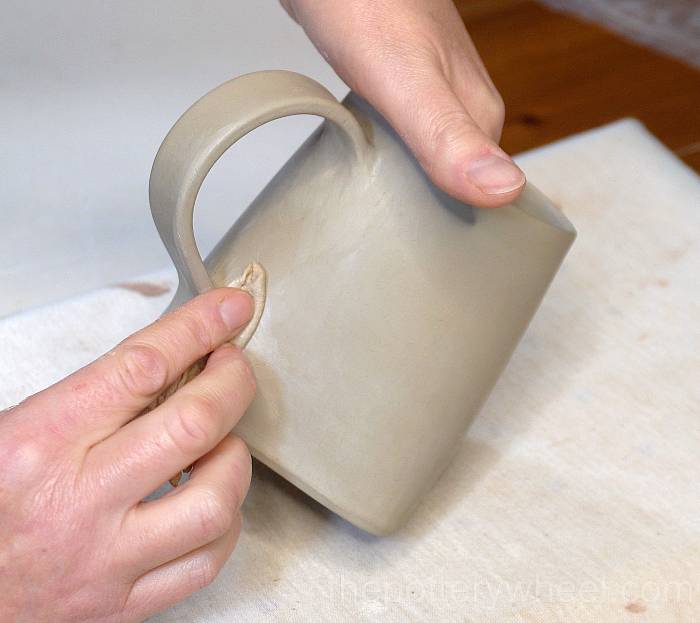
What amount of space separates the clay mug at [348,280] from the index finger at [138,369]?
0.06 feet

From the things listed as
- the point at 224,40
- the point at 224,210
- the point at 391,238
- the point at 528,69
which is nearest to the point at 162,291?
the point at 224,210

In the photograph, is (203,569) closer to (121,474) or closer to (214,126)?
(121,474)

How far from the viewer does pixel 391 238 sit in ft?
1.50

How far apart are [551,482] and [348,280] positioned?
0.69ft

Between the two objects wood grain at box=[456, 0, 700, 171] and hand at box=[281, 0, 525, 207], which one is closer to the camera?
hand at box=[281, 0, 525, 207]

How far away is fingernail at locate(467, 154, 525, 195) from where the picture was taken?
0.45 meters

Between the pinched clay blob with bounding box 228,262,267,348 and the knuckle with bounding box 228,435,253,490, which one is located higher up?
the pinched clay blob with bounding box 228,262,267,348

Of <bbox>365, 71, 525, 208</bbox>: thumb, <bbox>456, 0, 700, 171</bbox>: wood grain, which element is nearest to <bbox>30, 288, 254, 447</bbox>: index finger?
<bbox>365, 71, 525, 208</bbox>: thumb

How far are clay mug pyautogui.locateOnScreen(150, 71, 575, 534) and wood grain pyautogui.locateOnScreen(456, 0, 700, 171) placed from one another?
0.63 meters

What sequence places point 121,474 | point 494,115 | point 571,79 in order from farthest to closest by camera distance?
point 571,79, point 494,115, point 121,474

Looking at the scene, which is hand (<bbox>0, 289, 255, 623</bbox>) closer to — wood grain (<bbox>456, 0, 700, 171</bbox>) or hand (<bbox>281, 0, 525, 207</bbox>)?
hand (<bbox>281, 0, 525, 207</bbox>)

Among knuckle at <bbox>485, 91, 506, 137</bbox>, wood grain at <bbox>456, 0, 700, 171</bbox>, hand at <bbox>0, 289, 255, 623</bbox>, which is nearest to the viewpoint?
hand at <bbox>0, 289, 255, 623</bbox>

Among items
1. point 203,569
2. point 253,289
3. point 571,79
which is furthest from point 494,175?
point 571,79

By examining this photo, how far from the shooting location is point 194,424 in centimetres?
43
